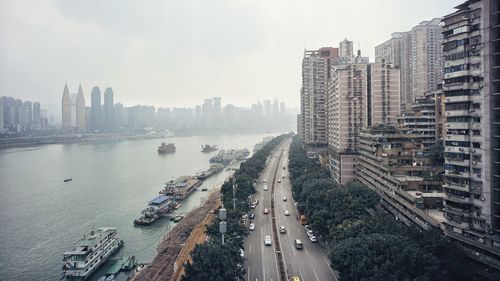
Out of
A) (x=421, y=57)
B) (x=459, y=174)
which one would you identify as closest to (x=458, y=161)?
(x=459, y=174)

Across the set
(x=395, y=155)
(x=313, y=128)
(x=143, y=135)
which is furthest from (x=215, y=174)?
(x=143, y=135)

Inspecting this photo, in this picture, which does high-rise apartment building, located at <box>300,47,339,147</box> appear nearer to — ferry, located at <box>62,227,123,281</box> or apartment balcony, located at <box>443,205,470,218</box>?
ferry, located at <box>62,227,123,281</box>

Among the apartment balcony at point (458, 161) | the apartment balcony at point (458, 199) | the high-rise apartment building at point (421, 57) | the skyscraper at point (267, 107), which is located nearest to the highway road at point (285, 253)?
the apartment balcony at point (458, 199)

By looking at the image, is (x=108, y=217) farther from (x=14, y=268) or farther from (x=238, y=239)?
(x=238, y=239)

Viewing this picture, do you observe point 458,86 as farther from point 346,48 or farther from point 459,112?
point 346,48

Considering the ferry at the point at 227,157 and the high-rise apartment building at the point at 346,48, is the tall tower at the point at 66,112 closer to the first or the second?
the ferry at the point at 227,157

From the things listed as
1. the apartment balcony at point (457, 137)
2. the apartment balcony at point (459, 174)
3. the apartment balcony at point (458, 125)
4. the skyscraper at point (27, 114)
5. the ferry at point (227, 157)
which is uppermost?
the skyscraper at point (27, 114)

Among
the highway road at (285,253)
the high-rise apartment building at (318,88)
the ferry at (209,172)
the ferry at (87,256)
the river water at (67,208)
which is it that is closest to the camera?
the highway road at (285,253)

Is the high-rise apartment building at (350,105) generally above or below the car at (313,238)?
above
